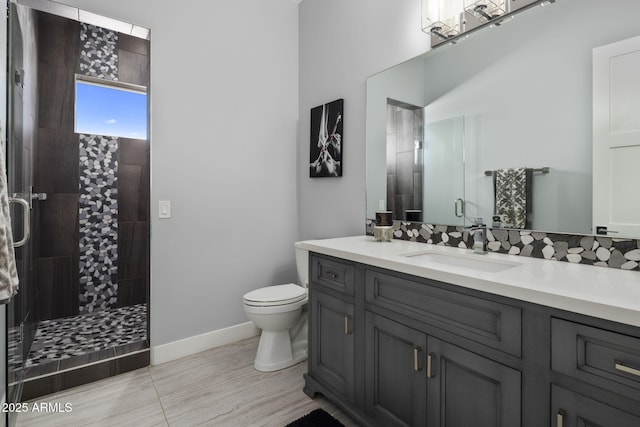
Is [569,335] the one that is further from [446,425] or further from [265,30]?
[265,30]

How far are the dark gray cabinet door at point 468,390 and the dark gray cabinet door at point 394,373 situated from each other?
0.05 meters

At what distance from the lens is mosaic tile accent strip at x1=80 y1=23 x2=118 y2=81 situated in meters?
3.12

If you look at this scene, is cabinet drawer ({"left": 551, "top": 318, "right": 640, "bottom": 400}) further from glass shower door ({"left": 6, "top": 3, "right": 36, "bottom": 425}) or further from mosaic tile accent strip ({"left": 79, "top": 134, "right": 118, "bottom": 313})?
mosaic tile accent strip ({"left": 79, "top": 134, "right": 118, "bottom": 313})

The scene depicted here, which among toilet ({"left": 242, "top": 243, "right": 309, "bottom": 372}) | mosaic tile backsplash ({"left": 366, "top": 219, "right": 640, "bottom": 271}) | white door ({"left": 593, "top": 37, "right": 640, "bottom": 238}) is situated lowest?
toilet ({"left": 242, "top": 243, "right": 309, "bottom": 372})

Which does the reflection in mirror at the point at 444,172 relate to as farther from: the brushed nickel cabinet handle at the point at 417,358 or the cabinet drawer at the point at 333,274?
the brushed nickel cabinet handle at the point at 417,358

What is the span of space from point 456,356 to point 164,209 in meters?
2.01

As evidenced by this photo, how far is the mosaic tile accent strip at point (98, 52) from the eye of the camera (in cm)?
312

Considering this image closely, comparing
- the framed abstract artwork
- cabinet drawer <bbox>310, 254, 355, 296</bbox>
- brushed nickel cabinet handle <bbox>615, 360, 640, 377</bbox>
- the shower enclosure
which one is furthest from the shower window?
brushed nickel cabinet handle <bbox>615, 360, 640, 377</bbox>

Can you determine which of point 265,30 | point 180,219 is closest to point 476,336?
point 180,219

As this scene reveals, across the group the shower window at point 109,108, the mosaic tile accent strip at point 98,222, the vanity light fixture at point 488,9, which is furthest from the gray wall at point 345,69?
the mosaic tile accent strip at point 98,222

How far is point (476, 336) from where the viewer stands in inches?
43.4

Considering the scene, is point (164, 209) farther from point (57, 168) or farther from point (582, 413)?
point (582, 413)

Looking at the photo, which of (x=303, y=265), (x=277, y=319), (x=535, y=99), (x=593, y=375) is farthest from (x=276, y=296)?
(x=535, y=99)

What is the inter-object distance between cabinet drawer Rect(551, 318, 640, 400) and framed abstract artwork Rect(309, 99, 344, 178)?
1.83 metres
